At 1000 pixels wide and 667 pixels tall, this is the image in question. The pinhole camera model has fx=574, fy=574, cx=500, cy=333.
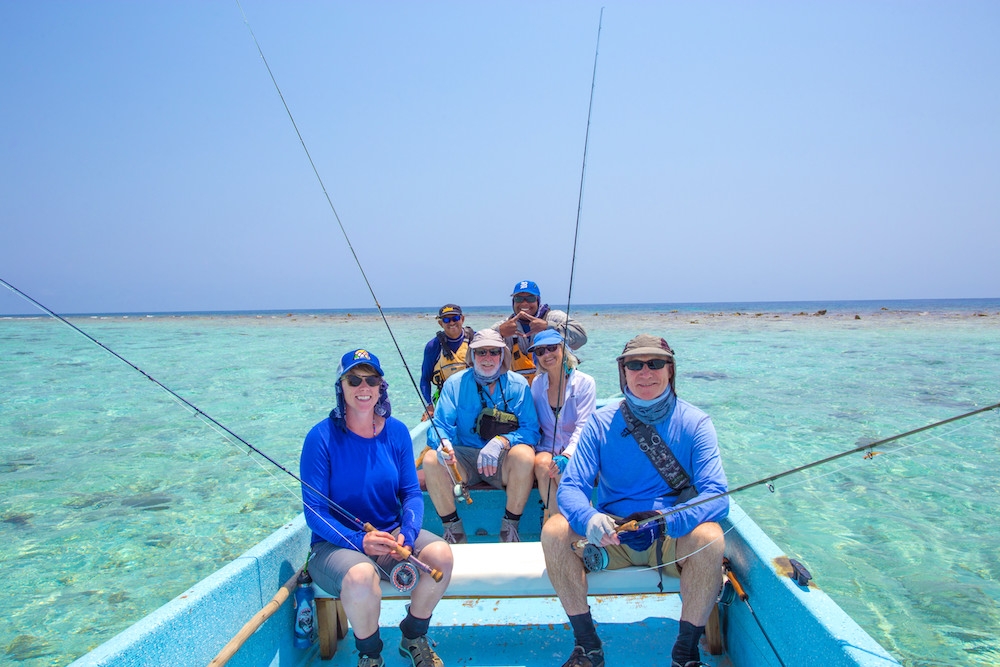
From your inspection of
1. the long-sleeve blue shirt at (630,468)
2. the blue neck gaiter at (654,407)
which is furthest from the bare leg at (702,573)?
the blue neck gaiter at (654,407)

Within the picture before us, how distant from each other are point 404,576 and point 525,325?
8.65 feet

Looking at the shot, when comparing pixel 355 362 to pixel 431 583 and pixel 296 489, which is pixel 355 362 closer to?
pixel 431 583

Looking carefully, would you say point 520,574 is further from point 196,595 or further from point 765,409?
point 765,409

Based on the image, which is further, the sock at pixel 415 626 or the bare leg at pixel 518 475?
the bare leg at pixel 518 475

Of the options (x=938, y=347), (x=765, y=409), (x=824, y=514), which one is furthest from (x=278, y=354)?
(x=938, y=347)

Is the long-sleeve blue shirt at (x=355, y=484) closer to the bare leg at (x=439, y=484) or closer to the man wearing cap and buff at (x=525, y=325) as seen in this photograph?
the bare leg at (x=439, y=484)

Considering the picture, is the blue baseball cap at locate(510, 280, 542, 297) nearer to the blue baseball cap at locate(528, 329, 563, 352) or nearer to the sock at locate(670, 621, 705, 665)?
the blue baseball cap at locate(528, 329, 563, 352)

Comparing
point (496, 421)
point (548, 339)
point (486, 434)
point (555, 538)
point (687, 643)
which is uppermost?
point (548, 339)

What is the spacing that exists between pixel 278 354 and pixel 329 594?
65.3ft

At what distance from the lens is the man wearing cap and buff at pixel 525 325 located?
4.77 metres

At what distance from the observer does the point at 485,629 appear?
3111 millimetres

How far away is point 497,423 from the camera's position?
13.1 feet

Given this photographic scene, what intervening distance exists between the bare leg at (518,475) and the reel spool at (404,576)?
1.22m

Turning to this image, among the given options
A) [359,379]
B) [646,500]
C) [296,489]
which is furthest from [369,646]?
[296,489]
